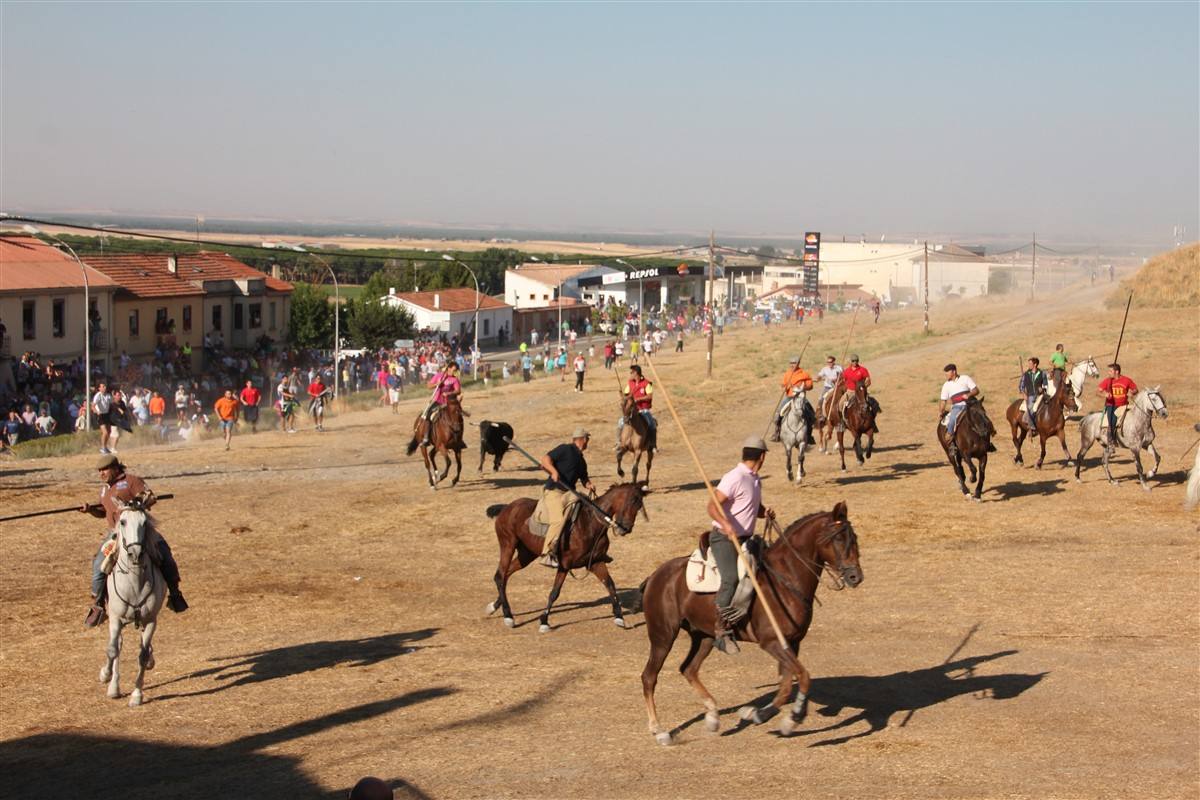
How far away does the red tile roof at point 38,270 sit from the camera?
5462cm

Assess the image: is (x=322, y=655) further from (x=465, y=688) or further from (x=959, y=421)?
(x=959, y=421)

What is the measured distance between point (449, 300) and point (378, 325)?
13.9 m

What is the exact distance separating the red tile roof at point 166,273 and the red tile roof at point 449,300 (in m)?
19.8

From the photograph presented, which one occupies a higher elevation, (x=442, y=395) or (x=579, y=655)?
(x=442, y=395)

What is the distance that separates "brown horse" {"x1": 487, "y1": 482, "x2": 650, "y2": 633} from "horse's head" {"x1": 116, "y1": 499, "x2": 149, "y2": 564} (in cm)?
433

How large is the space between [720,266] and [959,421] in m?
123

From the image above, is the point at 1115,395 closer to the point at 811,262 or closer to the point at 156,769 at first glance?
the point at 156,769

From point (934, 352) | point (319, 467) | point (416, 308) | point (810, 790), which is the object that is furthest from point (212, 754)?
point (416, 308)

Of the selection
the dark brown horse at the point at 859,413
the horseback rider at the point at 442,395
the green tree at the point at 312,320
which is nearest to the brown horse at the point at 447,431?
the horseback rider at the point at 442,395

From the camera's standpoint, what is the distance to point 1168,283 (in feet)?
210

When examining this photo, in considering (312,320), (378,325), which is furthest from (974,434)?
(312,320)

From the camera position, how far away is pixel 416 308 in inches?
3816

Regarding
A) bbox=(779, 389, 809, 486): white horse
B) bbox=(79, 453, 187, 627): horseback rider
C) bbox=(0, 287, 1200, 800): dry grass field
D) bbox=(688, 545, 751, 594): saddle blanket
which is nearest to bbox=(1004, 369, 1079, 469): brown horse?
bbox=(0, 287, 1200, 800): dry grass field

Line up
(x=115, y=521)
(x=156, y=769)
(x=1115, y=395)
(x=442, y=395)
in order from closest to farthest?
1. (x=156, y=769)
2. (x=115, y=521)
3. (x=1115, y=395)
4. (x=442, y=395)
